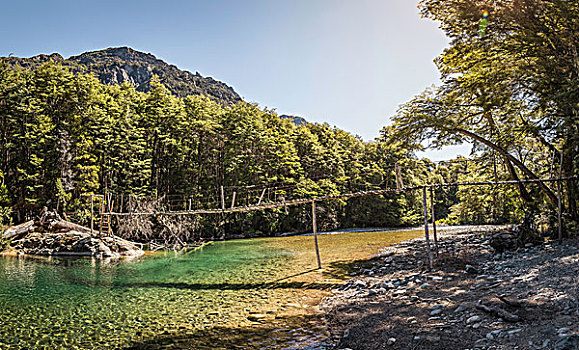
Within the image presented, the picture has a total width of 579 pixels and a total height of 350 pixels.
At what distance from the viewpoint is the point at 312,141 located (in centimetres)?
3825

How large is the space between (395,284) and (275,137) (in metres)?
29.0

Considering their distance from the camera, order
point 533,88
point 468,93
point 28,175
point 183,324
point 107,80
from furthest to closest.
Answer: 1. point 107,80
2. point 28,175
3. point 468,93
4. point 533,88
5. point 183,324

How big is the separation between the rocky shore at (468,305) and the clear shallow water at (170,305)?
2.62 ft

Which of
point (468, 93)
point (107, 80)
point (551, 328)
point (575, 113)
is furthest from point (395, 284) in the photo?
point (107, 80)

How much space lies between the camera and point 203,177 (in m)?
33.0

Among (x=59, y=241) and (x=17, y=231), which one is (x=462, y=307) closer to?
(x=59, y=241)

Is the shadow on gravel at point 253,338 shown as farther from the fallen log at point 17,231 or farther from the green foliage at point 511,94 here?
the fallen log at point 17,231

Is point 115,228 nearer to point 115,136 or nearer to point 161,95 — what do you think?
point 115,136

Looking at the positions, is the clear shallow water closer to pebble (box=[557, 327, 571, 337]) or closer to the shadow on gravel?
the shadow on gravel

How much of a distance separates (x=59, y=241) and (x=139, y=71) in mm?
94875

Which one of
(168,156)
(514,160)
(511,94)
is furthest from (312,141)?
(511,94)

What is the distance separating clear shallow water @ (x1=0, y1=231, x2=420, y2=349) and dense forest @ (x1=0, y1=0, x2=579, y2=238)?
613cm

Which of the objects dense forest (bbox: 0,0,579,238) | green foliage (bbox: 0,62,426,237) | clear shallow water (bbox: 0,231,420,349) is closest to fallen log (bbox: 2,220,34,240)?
dense forest (bbox: 0,0,579,238)

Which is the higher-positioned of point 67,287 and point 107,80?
point 107,80
